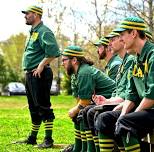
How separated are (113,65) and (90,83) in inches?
23.0

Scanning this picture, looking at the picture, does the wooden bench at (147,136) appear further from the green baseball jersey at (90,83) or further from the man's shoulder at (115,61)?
the man's shoulder at (115,61)

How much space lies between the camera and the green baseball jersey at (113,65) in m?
6.80

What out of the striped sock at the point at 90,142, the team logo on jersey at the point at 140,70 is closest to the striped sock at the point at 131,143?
the team logo on jersey at the point at 140,70

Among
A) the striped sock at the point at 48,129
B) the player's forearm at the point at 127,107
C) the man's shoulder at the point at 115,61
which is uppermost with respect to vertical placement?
the man's shoulder at the point at 115,61

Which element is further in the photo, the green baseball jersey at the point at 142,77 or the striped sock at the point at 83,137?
the striped sock at the point at 83,137

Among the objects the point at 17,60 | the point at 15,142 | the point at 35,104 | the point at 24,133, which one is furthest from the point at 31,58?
the point at 17,60

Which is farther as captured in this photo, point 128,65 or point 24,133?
point 24,133

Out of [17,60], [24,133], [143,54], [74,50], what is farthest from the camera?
[17,60]

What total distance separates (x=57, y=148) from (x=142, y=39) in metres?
3.35

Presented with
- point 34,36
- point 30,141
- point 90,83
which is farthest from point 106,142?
point 34,36

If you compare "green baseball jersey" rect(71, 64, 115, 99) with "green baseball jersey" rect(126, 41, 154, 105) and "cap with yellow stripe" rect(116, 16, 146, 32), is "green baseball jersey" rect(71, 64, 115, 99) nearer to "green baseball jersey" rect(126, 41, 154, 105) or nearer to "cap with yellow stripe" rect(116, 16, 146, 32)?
"green baseball jersey" rect(126, 41, 154, 105)

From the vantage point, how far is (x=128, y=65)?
5.87 m

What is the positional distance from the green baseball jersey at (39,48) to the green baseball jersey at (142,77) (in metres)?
3.01

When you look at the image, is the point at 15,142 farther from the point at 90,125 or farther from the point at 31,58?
the point at 90,125
